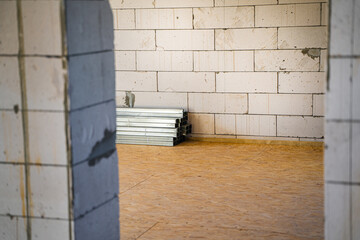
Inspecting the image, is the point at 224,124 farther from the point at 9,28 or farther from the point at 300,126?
the point at 9,28

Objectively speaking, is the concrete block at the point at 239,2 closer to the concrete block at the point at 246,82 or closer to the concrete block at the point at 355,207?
the concrete block at the point at 246,82

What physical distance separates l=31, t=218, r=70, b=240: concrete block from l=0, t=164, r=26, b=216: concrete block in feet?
0.48

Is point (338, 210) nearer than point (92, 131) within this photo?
Yes

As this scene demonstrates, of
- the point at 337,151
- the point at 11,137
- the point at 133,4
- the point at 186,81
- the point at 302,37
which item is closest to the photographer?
the point at 337,151

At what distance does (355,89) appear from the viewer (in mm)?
3881

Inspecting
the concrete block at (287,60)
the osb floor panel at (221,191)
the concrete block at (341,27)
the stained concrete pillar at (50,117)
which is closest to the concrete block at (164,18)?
the concrete block at (287,60)

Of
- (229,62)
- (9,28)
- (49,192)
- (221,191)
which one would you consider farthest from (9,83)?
(229,62)

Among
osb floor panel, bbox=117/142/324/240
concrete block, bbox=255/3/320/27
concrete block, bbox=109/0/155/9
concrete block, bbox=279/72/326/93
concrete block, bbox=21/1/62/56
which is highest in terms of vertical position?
concrete block, bbox=109/0/155/9

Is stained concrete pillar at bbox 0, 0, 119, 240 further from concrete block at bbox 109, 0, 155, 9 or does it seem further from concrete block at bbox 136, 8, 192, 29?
concrete block at bbox 109, 0, 155, 9

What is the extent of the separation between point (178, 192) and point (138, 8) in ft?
14.1

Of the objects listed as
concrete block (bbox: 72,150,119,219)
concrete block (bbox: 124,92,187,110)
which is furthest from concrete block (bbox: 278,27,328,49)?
concrete block (bbox: 72,150,119,219)

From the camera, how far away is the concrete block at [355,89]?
385 cm

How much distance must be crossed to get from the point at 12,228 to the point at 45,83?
1220 mm

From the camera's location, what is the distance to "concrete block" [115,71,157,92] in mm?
10578
